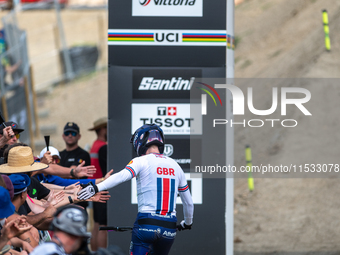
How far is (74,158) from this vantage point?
26.5 feet

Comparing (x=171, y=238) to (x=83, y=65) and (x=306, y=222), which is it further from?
(x=83, y=65)

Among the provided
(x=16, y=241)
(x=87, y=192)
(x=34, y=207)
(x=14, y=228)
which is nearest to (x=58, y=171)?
(x=34, y=207)

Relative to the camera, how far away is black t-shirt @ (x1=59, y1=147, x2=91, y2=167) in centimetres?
804

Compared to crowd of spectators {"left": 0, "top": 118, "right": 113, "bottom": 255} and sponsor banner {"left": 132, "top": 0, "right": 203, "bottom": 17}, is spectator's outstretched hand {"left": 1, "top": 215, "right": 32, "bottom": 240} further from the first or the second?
sponsor banner {"left": 132, "top": 0, "right": 203, "bottom": 17}

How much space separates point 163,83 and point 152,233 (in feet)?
9.46

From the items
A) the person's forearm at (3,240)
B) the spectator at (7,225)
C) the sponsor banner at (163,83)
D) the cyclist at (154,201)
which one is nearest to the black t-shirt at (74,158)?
the sponsor banner at (163,83)

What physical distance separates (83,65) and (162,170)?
20.5 meters

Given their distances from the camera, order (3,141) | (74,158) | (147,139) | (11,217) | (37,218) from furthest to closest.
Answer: (74,158)
(3,141)
(147,139)
(37,218)
(11,217)

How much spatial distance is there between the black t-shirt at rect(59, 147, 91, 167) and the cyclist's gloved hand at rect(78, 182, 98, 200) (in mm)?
2964

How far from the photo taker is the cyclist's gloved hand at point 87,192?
16.7ft

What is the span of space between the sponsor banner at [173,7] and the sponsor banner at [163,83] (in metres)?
0.91

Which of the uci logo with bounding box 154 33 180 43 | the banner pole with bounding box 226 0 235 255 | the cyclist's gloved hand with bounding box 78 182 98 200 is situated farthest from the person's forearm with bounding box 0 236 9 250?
the uci logo with bounding box 154 33 180 43

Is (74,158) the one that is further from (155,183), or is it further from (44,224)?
(44,224)

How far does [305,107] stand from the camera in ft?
44.8
